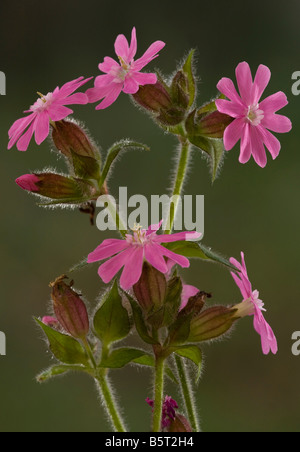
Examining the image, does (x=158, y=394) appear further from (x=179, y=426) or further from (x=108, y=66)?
(x=108, y=66)

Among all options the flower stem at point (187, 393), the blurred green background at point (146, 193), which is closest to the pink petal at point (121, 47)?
the flower stem at point (187, 393)

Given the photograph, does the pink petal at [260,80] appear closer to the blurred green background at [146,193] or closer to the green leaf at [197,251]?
the green leaf at [197,251]

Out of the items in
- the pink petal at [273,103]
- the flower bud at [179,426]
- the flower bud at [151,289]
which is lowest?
the flower bud at [179,426]

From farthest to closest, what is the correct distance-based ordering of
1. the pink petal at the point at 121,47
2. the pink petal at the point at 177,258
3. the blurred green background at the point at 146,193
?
1. the blurred green background at the point at 146,193
2. the pink petal at the point at 121,47
3. the pink petal at the point at 177,258

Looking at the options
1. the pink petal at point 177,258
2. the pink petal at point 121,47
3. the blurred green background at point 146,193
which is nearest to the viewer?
the pink petal at point 177,258

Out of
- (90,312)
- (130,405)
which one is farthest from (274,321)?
(90,312)

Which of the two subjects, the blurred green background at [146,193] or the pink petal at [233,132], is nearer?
the pink petal at [233,132]

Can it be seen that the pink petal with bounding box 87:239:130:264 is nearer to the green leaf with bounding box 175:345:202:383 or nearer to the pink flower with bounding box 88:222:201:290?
the pink flower with bounding box 88:222:201:290
